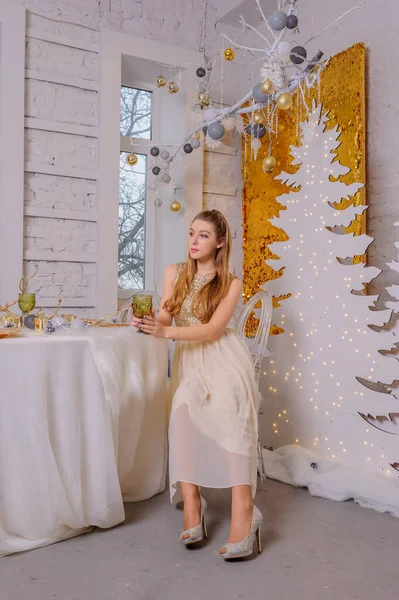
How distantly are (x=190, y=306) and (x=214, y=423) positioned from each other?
1.91ft

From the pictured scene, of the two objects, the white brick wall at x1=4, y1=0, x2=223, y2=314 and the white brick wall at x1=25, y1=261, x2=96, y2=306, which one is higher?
the white brick wall at x1=4, y1=0, x2=223, y2=314

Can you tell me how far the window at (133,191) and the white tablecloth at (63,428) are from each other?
1.54 metres

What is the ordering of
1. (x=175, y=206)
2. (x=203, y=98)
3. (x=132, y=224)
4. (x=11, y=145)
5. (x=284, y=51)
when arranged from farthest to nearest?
1. (x=132, y=224)
2. (x=175, y=206)
3. (x=203, y=98)
4. (x=11, y=145)
5. (x=284, y=51)

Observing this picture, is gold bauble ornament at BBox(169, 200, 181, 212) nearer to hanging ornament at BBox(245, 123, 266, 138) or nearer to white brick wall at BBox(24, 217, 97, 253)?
white brick wall at BBox(24, 217, 97, 253)

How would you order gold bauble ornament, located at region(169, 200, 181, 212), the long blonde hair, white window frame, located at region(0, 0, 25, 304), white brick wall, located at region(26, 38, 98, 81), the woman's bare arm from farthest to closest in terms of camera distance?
gold bauble ornament, located at region(169, 200, 181, 212) → white brick wall, located at region(26, 38, 98, 81) → white window frame, located at region(0, 0, 25, 304) → the long blonde hair → the woman's bare arm

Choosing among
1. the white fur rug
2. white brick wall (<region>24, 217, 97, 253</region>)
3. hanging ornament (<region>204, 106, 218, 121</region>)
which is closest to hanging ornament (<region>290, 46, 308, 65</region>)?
hanging ornament (<region>204, 106, 218, 121</region>)

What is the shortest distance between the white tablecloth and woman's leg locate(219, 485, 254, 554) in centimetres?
48

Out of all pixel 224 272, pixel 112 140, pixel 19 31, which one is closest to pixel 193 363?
pixel 224 272

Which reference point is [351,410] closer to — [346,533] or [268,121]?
[346,533]

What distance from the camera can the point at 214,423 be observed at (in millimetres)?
2309

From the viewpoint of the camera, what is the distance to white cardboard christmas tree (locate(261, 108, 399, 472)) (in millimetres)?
2926

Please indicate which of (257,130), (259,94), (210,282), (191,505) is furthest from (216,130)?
(191,505)

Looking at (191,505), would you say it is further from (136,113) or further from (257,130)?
(136,113)

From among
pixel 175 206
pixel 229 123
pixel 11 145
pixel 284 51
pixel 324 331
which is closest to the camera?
pixel 284 51
